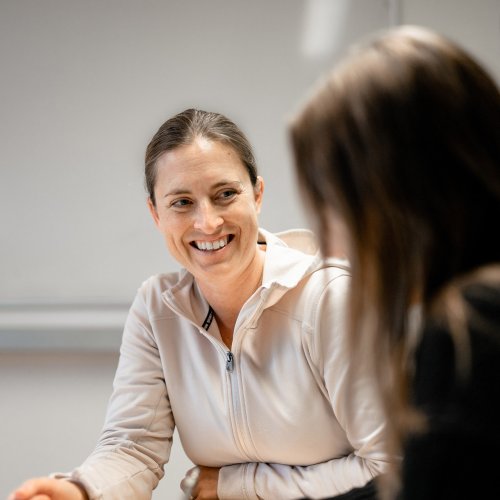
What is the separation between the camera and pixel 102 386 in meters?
2.72

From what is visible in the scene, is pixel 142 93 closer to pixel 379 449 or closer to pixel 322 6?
pixel 322 6

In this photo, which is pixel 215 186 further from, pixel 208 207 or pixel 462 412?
pixel 462 412

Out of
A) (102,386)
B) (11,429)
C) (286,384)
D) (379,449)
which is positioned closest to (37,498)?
(286,384)

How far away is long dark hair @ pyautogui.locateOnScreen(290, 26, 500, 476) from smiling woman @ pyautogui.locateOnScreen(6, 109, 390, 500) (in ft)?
2.03

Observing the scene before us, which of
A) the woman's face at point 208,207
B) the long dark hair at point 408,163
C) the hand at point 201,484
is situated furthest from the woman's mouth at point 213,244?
the long dark hair at point 408,163

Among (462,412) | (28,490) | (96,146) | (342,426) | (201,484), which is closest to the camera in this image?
(462,412)

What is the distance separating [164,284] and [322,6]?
1.25 meters

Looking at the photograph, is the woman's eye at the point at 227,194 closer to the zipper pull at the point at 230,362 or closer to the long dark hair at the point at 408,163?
the zipper pull at the point at 230,362

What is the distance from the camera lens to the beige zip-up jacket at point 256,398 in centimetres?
145

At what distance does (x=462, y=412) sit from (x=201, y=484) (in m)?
0.97

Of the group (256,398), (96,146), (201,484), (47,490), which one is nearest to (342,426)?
(256,398)

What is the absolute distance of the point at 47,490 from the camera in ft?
4.48

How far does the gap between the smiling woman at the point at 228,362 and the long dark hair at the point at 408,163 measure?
62cm

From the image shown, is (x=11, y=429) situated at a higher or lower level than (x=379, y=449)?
lower
